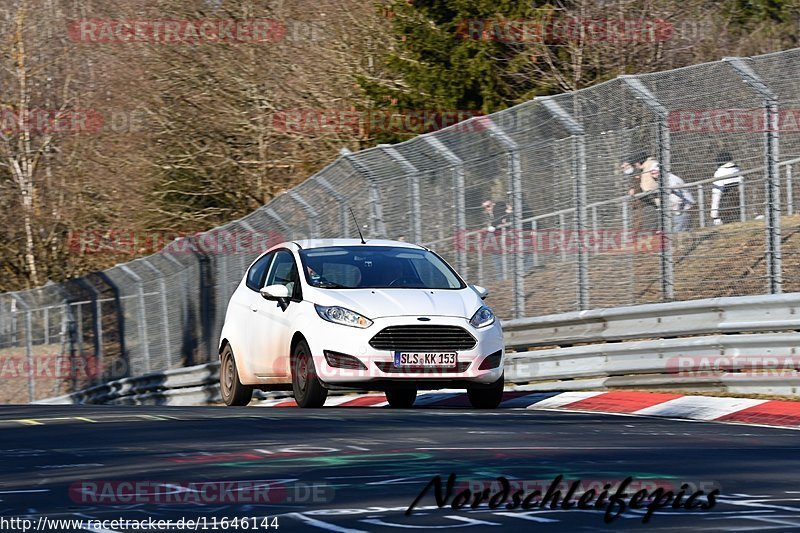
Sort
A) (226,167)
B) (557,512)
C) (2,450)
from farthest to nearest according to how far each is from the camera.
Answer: (226,167) → (2,450) → (557,512)

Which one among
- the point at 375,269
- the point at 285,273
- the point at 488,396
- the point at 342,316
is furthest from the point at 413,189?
the point at 342,316

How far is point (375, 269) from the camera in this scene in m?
A: 13.9

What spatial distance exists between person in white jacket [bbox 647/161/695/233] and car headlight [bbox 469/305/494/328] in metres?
1.95

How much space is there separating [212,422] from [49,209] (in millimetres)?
37215

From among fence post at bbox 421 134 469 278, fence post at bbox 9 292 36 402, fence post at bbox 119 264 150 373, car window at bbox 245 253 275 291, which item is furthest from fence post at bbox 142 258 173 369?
car window at bbox 245 253 275 291

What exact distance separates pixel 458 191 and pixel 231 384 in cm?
330

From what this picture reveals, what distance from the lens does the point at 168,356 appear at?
24.9 meters

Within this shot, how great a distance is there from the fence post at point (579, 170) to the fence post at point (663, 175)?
947mm

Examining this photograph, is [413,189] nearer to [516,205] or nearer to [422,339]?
[516,205]

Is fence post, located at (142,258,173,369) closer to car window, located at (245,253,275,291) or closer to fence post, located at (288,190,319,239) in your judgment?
fence post, located at (288,190,319,239)

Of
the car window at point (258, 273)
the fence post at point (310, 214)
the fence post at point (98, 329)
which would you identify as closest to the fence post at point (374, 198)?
the fence post at point (310, 214)

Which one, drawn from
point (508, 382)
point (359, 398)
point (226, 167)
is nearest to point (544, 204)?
point (508, 382)

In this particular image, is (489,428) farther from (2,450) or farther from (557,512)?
(557,512)

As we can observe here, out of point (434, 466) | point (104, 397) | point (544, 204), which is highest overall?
point (544, 204)
